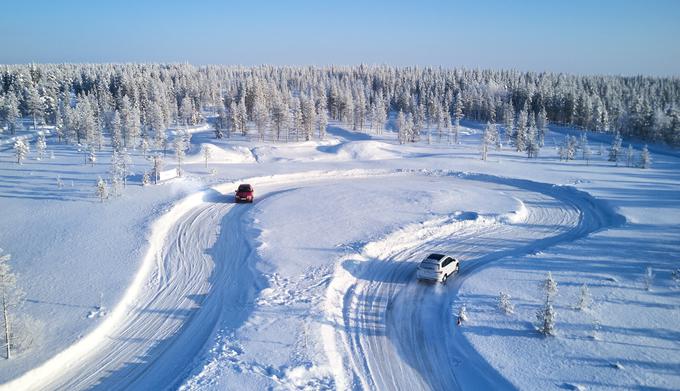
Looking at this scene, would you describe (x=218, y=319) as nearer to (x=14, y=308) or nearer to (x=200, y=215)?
(x=14, y=308)

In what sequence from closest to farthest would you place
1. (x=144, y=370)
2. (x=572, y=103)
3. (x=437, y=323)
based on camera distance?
(x=144, y=370)
(x=437, y=323)
(x=572, y=103)

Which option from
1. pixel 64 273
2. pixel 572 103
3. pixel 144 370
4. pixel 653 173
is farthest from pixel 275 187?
pixel 572 103

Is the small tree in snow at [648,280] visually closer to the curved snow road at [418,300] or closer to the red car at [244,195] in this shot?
the curved snow road at [418,300]

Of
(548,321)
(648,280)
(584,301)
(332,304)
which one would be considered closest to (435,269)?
(332,304)

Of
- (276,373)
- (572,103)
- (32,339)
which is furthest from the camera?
(572,103)

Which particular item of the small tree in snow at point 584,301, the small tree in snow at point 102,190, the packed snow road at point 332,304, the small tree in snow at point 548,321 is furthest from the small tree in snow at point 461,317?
the small tree in snow at point 102,190

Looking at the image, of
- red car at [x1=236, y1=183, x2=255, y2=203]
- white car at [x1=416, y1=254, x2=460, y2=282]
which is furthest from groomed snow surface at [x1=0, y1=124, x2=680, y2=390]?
red car at [x1=236, y1=183, x2=255, y2=203]

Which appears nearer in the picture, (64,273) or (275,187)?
(64,273)
